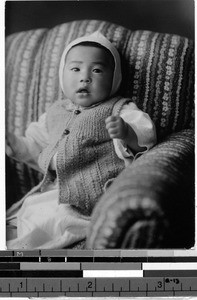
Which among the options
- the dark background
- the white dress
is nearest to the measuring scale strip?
the white dress

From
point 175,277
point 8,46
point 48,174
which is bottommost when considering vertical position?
point 175,277

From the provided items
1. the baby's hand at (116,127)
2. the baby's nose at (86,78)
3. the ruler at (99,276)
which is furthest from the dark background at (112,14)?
the ruler at (99,276)

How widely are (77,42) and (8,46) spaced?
0.20m

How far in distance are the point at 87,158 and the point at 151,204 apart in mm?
232

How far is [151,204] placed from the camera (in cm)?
120

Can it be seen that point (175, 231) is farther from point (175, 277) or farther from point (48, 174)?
point (48, 174)

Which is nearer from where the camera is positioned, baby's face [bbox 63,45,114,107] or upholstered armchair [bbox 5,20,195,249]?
upholstered armchair [bbox 5,20,195,249]

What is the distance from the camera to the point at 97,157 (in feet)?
4.38

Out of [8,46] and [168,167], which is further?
[8,46]

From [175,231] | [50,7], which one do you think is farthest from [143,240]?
[50,7]

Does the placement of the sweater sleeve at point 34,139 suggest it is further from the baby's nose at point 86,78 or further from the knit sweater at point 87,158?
the baby's nose at point 86,78

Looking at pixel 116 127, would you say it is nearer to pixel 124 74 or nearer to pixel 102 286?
pixel 124 74

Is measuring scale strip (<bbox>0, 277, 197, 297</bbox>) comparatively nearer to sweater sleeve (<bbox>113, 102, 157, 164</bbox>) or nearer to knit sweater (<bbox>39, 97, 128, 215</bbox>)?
knit sweater (<bbox>39, 97, 128, 215</bbox>)

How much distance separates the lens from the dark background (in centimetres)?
137
